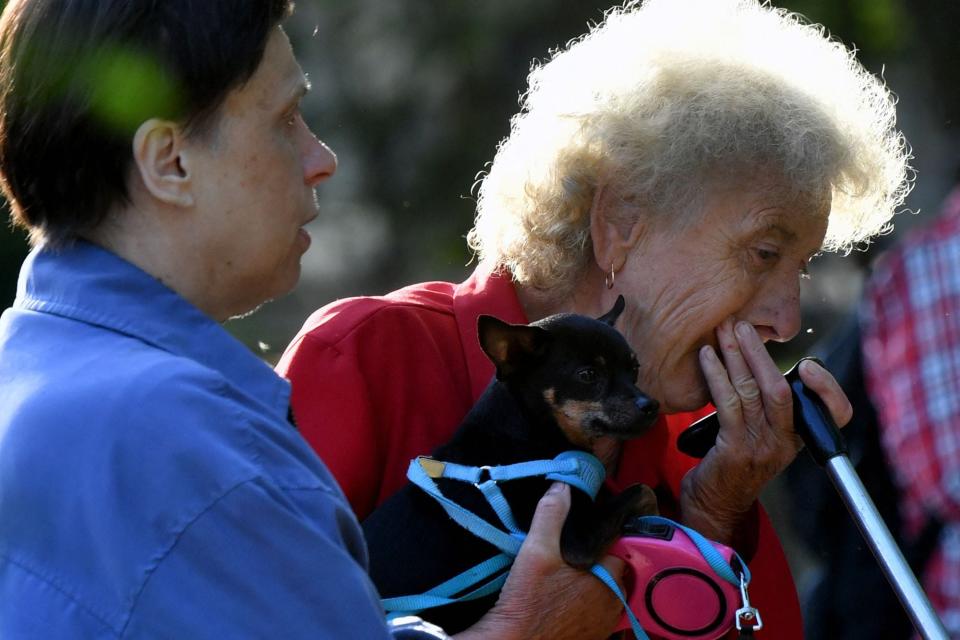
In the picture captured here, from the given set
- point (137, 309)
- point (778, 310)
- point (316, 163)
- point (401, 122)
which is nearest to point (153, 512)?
point (137, 309)

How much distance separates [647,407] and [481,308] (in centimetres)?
46

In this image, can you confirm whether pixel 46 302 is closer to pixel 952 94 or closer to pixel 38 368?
pixel 38 368

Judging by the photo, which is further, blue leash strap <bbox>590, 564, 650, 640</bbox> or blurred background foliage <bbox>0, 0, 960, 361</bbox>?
blurred background foliage <bbox>0, 0, 960, 361</bbox>

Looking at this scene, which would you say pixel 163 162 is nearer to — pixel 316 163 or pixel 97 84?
pixel 97 84

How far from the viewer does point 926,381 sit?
307cm

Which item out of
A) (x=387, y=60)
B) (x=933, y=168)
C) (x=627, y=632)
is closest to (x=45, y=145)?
(x=627, y=632)

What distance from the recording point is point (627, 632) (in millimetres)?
2404

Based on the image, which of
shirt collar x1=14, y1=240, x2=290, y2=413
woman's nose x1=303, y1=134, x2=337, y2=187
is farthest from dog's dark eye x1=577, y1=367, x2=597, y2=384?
shirt collar x1=14, y1=240, x2=290, y2=413

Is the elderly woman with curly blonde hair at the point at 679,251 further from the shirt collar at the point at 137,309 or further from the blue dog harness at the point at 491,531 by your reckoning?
the shirt collar at the point at 137,309

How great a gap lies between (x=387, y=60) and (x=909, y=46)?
1920 mm

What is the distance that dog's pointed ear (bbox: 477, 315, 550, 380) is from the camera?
7.38 ft

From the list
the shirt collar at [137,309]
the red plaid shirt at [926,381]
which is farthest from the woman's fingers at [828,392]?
the shirt collar at [137,309]

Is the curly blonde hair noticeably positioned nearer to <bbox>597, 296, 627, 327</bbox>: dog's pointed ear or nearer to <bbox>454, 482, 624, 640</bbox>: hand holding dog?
<bbox>597, 296, 627, 327</bbox>: dog's pointed ear

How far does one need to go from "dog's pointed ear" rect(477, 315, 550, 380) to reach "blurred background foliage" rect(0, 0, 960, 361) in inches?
81.8
